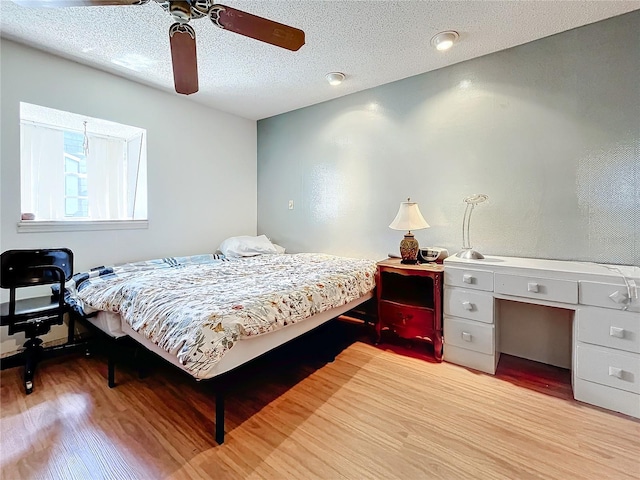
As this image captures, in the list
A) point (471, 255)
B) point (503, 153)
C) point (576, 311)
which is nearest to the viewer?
point (576, 311)

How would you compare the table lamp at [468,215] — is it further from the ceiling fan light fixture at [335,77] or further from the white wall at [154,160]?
the white wall at [154,160]

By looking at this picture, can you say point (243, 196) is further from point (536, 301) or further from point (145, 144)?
point (536, 301)

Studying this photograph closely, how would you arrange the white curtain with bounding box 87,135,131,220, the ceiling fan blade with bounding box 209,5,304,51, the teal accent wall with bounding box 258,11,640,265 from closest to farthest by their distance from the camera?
the ceiling fan blade with bounding box 209,5,304,51
the teal accent wall with bounding box 258,11,640,265
the white curtain with bounding box 87,135,131,220

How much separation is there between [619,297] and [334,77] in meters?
2.68

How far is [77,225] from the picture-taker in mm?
2527

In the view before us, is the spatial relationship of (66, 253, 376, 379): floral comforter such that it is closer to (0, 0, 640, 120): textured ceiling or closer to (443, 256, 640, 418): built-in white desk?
(443, 256, 640, 418): built-in white desk

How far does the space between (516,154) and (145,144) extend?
342 cm

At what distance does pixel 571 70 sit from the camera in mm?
2115

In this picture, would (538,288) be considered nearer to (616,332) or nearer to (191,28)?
(616,332)

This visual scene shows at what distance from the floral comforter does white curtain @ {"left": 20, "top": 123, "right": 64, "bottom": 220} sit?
92cm

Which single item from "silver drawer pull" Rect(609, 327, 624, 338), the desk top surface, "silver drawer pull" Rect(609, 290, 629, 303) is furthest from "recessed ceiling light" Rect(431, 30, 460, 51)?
"silver drawer pull" Rect(609, 327, 624, 338)

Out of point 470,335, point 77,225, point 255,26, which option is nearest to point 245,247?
point 77,225

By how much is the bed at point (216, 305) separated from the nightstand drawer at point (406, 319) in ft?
0.75

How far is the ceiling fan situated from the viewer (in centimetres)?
135
